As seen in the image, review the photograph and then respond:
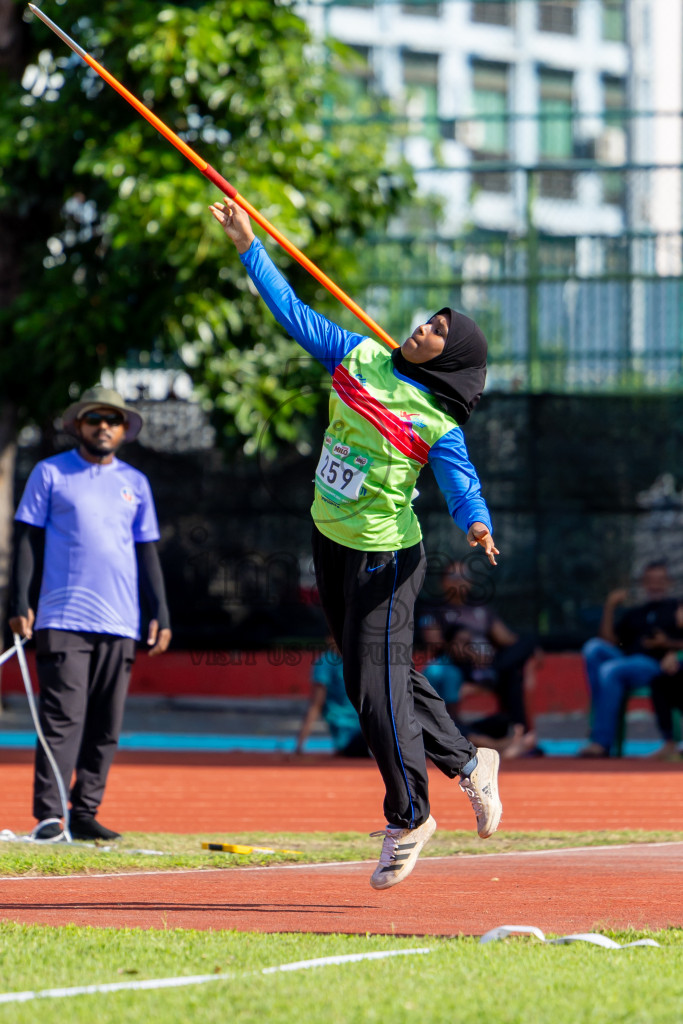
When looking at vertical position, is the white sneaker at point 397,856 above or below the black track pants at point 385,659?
below

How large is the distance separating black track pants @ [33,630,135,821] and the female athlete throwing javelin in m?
2.21

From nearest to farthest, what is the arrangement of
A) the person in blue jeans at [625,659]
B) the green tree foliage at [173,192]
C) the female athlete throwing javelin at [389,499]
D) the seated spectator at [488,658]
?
the female athlete throwing javelin at [389,499]
the person in blue jeans at [625,659]
the seated spectator at [488,658]
the green tree foliage at [173,192]

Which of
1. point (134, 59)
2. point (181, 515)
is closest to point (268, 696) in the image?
point (181, 515)

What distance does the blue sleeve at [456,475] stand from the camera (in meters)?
5.44

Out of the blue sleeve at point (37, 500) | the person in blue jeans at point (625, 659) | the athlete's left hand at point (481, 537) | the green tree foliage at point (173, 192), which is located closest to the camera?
the athlete's left hand at point (481, 537)

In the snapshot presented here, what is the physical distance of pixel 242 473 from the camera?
50.0ft

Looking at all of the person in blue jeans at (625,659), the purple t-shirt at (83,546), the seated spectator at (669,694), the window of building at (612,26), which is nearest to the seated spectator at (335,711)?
the person in blue jeans at (625,659)

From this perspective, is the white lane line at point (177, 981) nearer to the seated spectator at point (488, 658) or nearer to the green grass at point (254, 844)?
the green grass at point (254, 844)

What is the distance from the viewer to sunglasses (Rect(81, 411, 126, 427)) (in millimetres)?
7637

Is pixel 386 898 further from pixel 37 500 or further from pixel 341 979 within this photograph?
pixel 37 500

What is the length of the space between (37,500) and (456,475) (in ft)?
9.03

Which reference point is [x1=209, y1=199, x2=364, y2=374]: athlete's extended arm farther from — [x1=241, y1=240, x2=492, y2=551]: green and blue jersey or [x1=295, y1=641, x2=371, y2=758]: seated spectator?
[x1=295, y1=641, x2=371, y2=758]: seated spectator

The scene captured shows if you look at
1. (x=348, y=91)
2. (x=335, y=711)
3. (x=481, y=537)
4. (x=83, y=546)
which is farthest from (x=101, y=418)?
(x=348, y=91)

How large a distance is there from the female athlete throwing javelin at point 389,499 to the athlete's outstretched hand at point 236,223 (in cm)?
22
